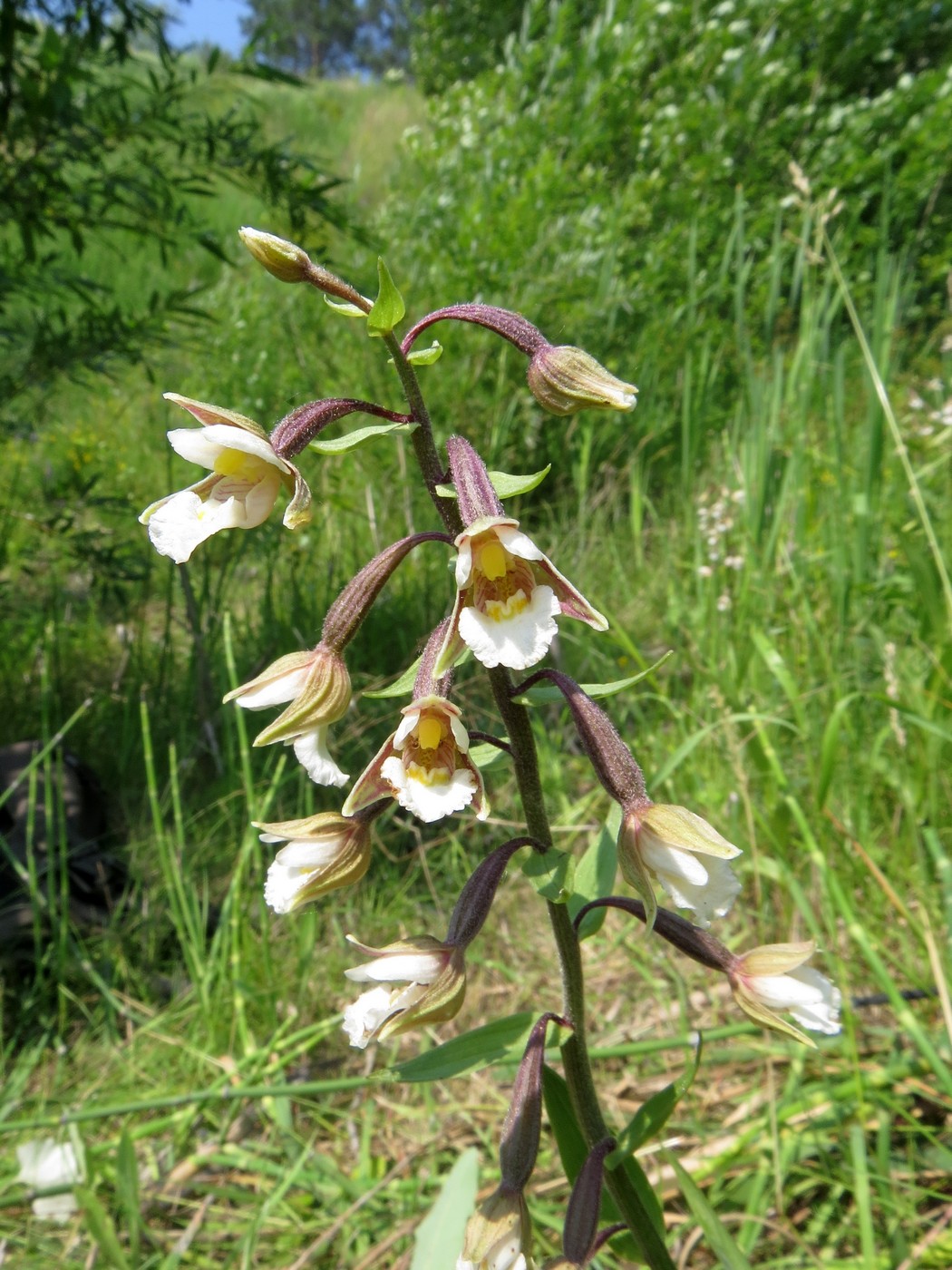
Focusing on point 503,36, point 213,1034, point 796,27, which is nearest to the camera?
point 213,1034

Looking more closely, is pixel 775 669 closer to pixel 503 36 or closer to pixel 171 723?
pixel 171 723

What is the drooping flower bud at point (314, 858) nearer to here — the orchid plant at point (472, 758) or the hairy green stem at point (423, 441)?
the orchid plant at point (472, 758)

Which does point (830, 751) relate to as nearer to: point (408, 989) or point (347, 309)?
point (408, 989)

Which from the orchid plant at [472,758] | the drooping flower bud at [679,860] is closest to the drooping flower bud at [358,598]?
the orchid plant at [472,758]

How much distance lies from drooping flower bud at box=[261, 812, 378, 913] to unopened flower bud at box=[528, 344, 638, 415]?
0.47 metres

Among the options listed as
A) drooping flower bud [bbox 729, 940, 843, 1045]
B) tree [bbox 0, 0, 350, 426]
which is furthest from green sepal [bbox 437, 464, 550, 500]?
tree [bbox 0, 0, 350, 426]

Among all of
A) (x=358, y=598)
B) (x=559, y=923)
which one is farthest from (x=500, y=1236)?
(x=358, y=598)

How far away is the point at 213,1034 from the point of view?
1.78 metres

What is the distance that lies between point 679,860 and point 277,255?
27.0 inches

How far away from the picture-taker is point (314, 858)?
0.92 m

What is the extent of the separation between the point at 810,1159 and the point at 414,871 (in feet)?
3.38

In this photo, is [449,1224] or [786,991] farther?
[449,1224]

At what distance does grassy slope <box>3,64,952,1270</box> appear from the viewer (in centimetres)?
147

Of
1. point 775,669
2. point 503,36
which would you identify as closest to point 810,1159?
point 775,669
